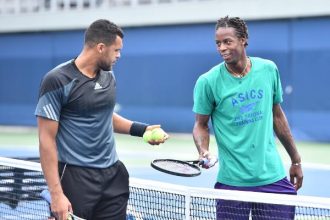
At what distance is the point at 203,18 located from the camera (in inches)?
608

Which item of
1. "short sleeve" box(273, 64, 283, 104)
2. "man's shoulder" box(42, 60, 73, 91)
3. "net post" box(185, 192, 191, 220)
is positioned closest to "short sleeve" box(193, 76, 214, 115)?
"short sleeve" box(273, 64, 283, 104)

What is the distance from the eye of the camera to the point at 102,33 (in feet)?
10.7

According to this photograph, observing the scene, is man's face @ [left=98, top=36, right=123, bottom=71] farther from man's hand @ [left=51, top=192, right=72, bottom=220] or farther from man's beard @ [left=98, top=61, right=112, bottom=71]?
man's hand @ [left=51, top=192, right=72, bottom=220]

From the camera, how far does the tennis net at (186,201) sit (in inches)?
129

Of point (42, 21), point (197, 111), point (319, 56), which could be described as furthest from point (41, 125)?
point (42, 21)

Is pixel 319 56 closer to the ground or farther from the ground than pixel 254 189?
closer to the ground

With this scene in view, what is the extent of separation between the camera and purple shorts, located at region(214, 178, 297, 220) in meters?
3.33

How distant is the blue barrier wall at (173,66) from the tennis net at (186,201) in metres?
10.3

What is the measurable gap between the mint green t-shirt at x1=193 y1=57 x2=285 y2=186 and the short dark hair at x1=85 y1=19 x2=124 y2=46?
545mm

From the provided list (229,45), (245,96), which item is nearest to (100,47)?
(229,45)

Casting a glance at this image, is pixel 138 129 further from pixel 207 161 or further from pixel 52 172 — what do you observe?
pixel 52 172

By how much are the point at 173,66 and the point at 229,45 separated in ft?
41.9

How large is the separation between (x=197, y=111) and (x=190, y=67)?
1239 cm

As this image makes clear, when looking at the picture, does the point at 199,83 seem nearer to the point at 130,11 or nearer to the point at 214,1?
the point at 214,1
